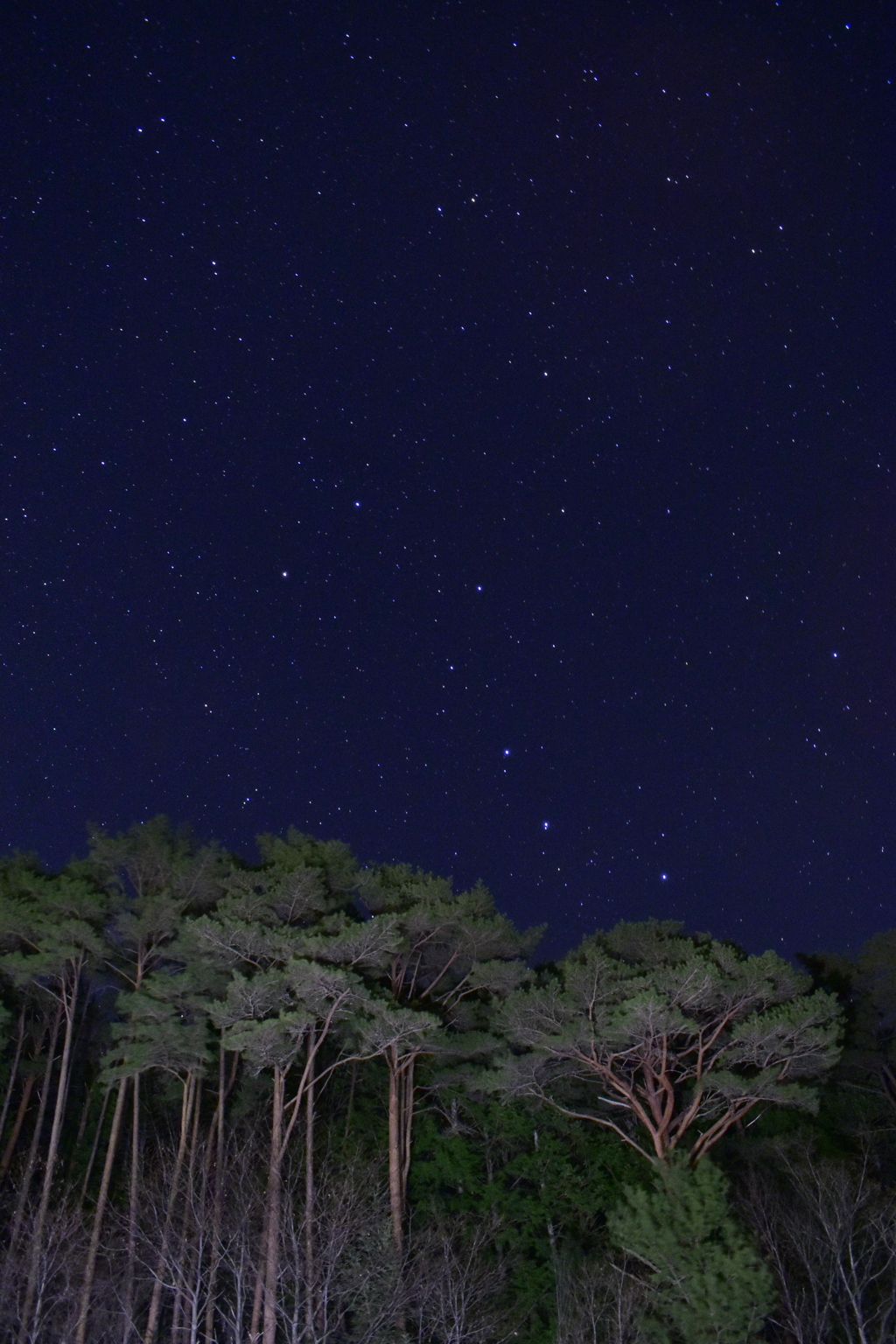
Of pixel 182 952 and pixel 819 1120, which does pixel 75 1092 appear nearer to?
pixel 182 952

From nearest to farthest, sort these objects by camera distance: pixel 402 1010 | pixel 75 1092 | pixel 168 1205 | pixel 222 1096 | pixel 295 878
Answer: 1. pixel 168 1205
2. pixel 402 1010
3. pixel 295 878
4. pixel 222 1096
5. pixel 75 1092

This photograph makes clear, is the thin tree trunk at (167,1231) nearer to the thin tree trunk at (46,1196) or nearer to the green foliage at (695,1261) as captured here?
the thin tree trunk at (46,1196)

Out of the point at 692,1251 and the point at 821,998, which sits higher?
the point at 821,998

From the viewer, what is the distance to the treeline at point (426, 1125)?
15.9 meters

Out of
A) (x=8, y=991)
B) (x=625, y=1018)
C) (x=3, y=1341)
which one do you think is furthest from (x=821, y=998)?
(x=8, y=991)

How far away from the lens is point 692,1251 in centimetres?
1458

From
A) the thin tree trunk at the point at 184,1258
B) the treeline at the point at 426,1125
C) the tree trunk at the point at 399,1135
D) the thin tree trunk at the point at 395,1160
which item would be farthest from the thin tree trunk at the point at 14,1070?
the thin tree trunk at the point at 395,1160

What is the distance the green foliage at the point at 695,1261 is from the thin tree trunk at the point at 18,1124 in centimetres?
1821

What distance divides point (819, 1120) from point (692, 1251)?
13.3 m

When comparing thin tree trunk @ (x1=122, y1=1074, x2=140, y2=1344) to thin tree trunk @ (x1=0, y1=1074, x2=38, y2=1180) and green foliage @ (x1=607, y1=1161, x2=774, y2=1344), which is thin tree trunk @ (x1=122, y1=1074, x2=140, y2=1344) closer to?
thin tree trunk @ (x1=0, y1=1074, x2=38, y2=1180)

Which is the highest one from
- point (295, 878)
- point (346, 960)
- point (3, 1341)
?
point (295, 878)

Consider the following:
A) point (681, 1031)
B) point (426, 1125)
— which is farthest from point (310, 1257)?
point (426, 1125)

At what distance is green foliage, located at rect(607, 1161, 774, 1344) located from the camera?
14.0 m

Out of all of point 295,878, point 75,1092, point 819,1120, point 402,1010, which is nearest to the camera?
point 402,1010
